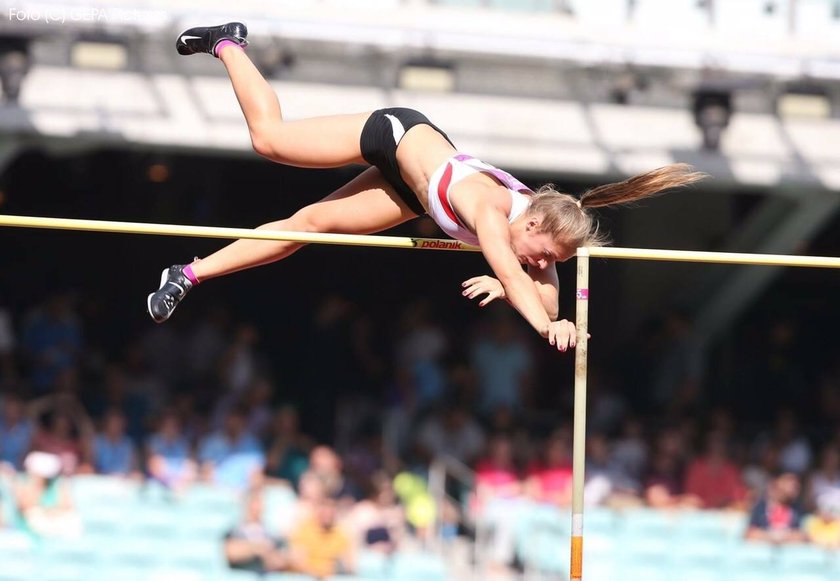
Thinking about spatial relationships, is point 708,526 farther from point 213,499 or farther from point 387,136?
point 387,136

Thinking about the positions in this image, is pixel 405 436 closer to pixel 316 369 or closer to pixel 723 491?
pixel 316 369

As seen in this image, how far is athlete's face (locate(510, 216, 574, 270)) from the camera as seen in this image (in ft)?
14.3

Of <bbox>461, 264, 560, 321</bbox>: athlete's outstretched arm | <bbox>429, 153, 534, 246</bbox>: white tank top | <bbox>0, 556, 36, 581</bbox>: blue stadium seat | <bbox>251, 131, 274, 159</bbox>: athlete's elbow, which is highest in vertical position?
<bbox>251, 131, 274, 159</bbox>: athlete's elbow

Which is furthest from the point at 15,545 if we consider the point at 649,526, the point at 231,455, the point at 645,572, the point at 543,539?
the point at 649,526

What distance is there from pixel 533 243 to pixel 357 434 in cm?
538

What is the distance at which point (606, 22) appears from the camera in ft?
28.9

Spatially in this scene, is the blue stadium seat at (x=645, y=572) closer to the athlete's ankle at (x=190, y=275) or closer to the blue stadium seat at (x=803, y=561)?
the blue stadium seat at (x=803, y=561)

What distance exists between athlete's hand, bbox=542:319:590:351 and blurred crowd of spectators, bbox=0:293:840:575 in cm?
430

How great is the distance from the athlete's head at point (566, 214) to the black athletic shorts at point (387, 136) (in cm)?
48

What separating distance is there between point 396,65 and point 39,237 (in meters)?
3.84

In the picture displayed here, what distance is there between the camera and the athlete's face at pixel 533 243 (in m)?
4.36

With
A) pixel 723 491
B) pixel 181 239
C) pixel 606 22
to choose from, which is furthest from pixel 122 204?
pixel 723 491

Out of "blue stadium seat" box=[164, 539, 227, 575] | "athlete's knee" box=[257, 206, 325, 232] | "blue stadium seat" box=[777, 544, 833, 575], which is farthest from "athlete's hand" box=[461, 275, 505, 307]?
"blue stadium seat" box=[777, 544, 833, 575]

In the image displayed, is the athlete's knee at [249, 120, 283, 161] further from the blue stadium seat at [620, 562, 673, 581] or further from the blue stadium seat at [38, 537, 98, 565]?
the blue stadium seat at [620, 562, 673, 581]
